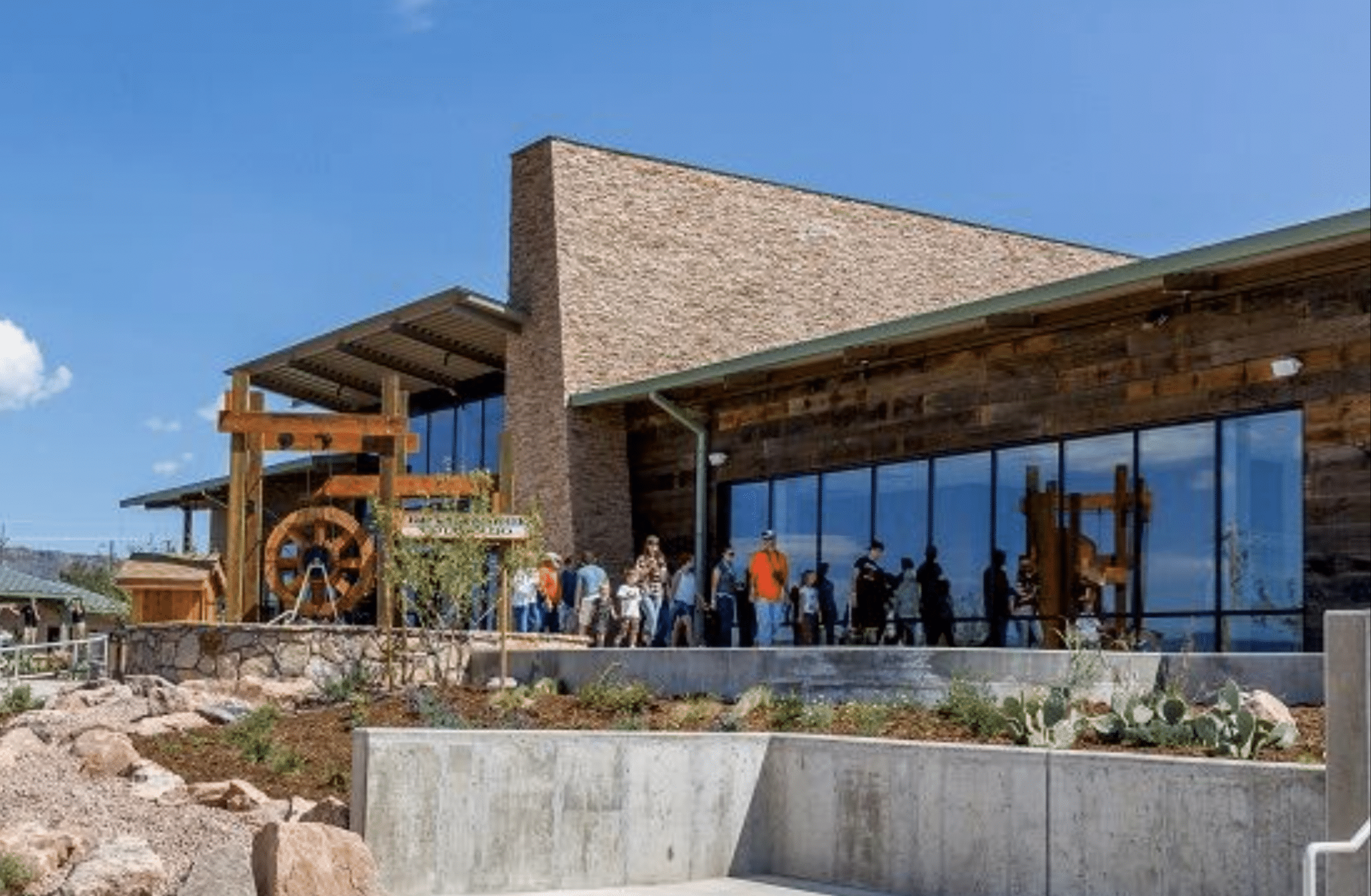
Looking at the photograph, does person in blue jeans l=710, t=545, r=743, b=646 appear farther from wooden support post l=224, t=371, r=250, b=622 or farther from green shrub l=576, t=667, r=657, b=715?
green shrub l=576, t=667, r=657, b=715

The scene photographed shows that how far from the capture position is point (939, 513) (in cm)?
2325

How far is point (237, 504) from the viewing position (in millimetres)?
24344

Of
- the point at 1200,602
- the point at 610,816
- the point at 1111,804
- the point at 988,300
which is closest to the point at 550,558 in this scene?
the point at 988,300

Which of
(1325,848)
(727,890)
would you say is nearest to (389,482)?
(727,890)

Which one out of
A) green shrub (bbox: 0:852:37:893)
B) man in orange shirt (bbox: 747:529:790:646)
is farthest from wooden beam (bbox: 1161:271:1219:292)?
green shrub (bbox: 0:852:37:893)

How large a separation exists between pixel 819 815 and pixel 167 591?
15.6 metres

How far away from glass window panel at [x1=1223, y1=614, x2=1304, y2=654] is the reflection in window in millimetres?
7101

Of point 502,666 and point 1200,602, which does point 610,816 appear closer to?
point 502,666

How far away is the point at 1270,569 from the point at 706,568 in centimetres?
955

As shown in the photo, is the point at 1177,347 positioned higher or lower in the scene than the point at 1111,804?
higher

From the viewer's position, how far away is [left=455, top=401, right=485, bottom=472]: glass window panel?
3334 cm

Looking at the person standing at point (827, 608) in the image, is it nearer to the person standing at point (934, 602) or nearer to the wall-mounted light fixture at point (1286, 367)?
the person standing at point (934, 602)

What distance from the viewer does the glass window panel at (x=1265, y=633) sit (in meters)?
18.5

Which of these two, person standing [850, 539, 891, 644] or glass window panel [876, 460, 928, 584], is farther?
person standing [850, 539, 891, 644]
